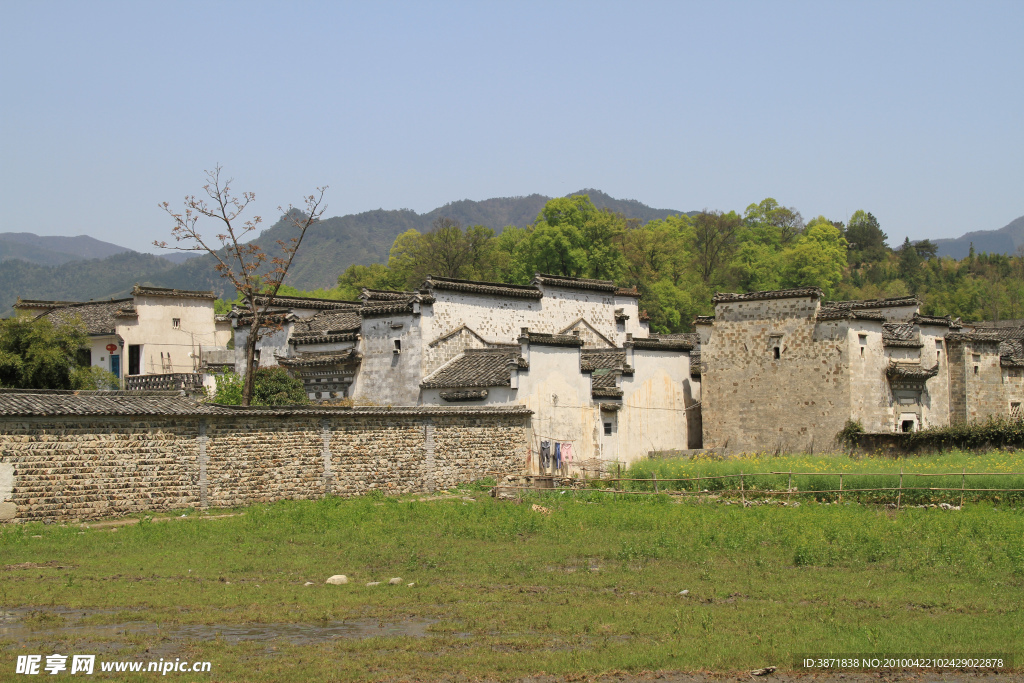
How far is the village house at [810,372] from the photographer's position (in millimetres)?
32188

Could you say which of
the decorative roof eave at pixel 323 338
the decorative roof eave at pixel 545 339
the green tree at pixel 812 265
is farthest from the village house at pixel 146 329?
the green tree at pixel 812 265

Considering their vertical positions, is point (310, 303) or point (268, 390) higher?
point (310, 303)

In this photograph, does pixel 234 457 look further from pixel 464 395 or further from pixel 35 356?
pixel 35 356

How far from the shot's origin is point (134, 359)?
4881 cm

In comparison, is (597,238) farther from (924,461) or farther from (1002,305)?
(924,461)

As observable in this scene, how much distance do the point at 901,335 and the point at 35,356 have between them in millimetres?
30883

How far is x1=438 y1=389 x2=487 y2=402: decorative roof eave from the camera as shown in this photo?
30391mm

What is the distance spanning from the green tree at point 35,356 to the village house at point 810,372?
901 inches

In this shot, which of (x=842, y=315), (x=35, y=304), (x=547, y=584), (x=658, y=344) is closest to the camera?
(x=547, y=584)

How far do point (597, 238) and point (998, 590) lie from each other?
54886 mm

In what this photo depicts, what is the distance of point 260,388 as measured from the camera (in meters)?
33.8

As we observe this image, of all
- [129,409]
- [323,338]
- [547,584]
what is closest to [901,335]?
[323,338]

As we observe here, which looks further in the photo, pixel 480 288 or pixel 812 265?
pixel 812 265

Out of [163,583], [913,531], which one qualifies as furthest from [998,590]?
[163,583]
